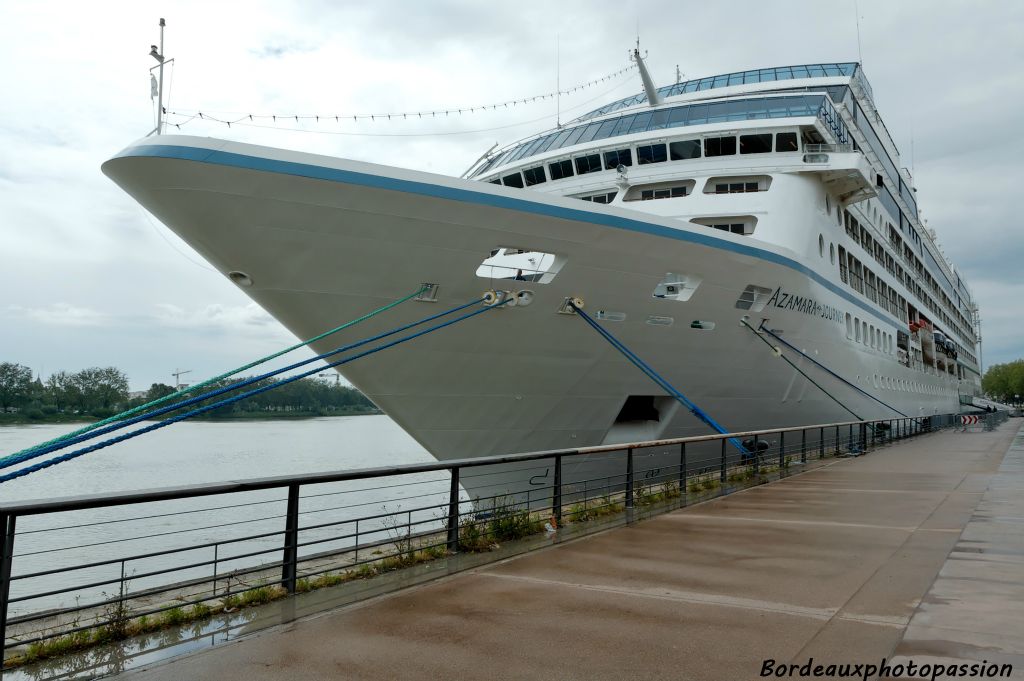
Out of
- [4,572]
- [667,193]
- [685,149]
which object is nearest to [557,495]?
[4,572]

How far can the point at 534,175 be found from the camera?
1709 centimetres

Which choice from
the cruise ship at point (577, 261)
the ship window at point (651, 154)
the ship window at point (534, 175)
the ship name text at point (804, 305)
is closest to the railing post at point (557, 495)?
the cruise ship at point (577, 261)

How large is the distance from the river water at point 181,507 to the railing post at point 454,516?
33cm

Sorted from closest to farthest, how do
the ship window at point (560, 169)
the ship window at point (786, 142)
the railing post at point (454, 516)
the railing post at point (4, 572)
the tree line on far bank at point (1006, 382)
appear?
the railing post at point (4, 572), the railing post at point (454, 516), the ship window at point (786, 142), the ship window at point (560, 169), the tree line on far bank at point (1006, 382)

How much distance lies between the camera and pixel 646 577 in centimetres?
498

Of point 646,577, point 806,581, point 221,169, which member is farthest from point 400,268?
point 806,581

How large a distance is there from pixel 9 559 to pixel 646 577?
365 centimetres

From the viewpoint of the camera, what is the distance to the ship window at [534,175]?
17.0 m

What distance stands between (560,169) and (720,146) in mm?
3528

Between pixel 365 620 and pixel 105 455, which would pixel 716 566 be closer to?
pixel 365 620

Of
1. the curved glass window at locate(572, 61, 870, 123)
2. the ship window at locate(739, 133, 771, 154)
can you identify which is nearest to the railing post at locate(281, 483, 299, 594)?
the ship window at locate(739, 133, 771, 154)

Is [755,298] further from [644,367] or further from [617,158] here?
[617,158]

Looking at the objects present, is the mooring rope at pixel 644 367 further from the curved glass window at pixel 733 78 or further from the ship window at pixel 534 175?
the curved glass window at pixel 733 78

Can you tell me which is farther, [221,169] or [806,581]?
[221,169]
